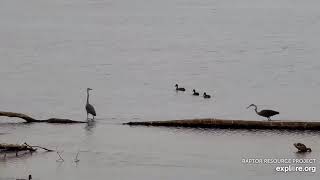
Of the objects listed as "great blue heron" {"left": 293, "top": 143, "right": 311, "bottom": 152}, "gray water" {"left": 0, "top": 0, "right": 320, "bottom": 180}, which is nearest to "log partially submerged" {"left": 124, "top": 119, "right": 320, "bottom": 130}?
"gray water" {"left": 0, "top": 0, "right": 320, "bottom": 180}

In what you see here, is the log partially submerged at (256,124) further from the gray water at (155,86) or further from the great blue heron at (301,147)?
the great blue heron at (301,147)

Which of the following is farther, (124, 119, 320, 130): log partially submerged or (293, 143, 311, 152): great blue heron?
(124, 119, 320, 130): log partially submerged

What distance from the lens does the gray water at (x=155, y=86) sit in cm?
2847

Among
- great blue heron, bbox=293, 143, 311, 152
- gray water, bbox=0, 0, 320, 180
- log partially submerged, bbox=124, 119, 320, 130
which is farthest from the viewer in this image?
log partially submerged, bbox=124, 119, 320, 130

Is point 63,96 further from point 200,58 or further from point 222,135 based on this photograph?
point 200,58

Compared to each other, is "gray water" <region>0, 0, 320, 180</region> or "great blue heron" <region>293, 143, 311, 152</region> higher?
"gray water" <region>0, 0, 320, 180</region>

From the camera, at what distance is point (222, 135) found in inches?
1212

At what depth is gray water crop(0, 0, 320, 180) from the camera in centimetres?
2847

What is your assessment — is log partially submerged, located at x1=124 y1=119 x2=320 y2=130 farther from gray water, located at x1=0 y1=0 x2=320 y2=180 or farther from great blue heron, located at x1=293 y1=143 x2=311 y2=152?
great blue heron, located at x1=293 y1=143 x2=311 y2=152

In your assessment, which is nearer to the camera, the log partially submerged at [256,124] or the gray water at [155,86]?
the gray water at [155,86]

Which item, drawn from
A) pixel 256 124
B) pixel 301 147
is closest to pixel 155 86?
pixel 256 124

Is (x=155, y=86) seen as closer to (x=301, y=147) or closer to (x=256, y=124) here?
(x=256, y=124)

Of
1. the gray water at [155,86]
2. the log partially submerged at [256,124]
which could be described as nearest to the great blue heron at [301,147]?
the gray water at [155,86]

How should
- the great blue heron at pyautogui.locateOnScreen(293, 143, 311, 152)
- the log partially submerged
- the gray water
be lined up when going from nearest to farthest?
the gray water < the great blue heron at pyautogui.locateOnScreen(293, 143, 311, 152) < the log partially submerged
